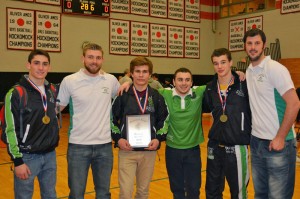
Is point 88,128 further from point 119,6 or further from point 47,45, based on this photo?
point 119,6

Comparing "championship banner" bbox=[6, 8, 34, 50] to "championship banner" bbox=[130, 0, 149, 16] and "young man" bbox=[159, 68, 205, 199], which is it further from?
"young man" bbox=[159, 68, 205, 199]

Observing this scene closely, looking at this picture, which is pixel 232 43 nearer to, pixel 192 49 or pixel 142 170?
pixel 192 49

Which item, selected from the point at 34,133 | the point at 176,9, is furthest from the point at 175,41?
the point at 34,133

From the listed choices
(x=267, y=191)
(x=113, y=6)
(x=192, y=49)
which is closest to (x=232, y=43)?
(x=192, y=49)

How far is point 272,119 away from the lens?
3359 millimetres

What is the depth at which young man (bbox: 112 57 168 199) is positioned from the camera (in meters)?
3.91

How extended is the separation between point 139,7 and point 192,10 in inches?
131

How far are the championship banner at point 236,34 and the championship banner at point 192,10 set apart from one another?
6.05 ft

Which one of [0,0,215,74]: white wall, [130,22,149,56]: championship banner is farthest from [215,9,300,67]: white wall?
[130,22,149,56]: championship banner

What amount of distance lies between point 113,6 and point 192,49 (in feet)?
16.8

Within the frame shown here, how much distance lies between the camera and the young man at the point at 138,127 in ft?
12.8

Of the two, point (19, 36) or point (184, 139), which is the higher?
point (19, 36)

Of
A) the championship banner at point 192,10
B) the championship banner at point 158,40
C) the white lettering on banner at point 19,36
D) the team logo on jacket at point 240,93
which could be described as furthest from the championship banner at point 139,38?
the team logo on jacket at point 240,93

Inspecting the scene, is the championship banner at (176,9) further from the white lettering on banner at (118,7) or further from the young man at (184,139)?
the young man at (184,139)
